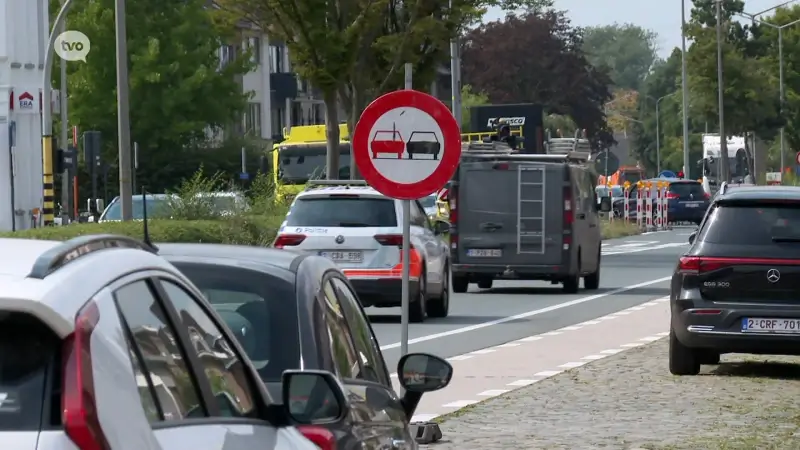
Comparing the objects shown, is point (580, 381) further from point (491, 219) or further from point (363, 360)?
point (491, 219)

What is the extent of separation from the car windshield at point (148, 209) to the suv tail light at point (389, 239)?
9.52 meters

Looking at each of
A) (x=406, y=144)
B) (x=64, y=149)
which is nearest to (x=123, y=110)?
(x=64, y=149)

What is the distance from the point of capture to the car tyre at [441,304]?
2472cm

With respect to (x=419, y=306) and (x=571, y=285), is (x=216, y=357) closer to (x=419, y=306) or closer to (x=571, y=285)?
(x=419, y=306)

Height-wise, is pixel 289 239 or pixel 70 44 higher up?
pixel 70 44

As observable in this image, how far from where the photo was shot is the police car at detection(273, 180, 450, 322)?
912 inches

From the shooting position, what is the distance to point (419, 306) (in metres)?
23.7

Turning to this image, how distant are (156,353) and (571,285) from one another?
27.1 meters

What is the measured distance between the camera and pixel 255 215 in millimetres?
34344

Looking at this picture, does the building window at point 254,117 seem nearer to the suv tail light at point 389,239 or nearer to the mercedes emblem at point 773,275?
the suv tail light at point 389,239

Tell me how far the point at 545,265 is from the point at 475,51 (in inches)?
2674

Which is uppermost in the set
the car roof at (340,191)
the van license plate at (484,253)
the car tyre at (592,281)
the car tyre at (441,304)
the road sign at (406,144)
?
the road sign at (406,144)

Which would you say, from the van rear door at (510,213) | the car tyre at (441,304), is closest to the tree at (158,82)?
the van rear door at (510,213)

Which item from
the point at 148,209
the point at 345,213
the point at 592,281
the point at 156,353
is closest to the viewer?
the point at 156,353
